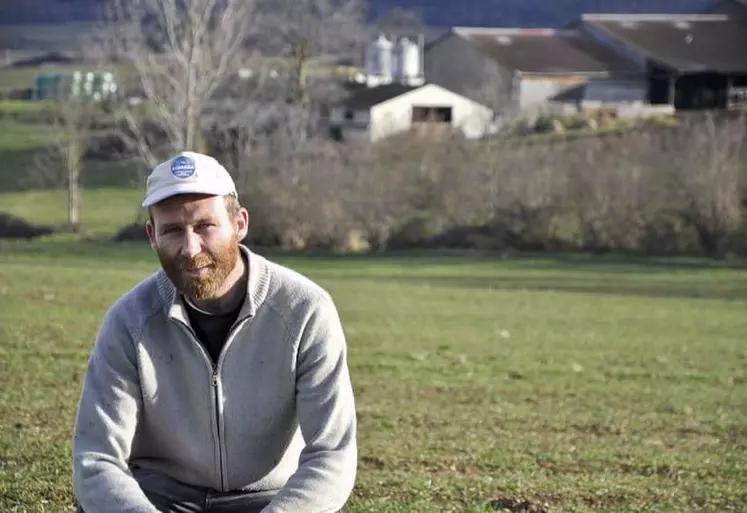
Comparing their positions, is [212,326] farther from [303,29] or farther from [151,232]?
[303,29]

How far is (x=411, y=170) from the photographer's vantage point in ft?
168

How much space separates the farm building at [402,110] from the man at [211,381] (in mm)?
63917

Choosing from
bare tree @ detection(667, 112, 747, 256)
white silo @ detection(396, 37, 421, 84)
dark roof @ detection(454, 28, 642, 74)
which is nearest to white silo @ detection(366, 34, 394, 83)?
white silo @ detection(396, 37, 421, 84)

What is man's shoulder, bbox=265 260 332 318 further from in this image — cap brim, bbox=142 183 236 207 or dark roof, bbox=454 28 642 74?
dark roof, bbox=454 28 642 74

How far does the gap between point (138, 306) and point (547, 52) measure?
8373 centimetres

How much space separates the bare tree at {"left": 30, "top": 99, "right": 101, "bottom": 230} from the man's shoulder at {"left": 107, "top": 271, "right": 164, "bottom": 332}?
57.6 metres

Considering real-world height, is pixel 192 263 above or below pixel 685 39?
below

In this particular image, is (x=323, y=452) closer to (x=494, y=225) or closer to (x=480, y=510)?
(x=480, y=510)

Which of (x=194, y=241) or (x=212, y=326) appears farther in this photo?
(x=212, y=326)

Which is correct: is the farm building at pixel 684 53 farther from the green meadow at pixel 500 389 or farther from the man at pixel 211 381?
the man at pixel 211 381

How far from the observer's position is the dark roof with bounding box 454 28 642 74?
83.8 metres

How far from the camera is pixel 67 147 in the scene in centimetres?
6819

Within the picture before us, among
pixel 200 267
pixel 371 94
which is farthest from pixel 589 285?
pixel 371 94

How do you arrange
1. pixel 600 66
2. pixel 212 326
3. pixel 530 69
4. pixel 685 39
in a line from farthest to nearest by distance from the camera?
pixel 685 39 < pixel 600 66 < pixel 530 69 < pixel 212 326
